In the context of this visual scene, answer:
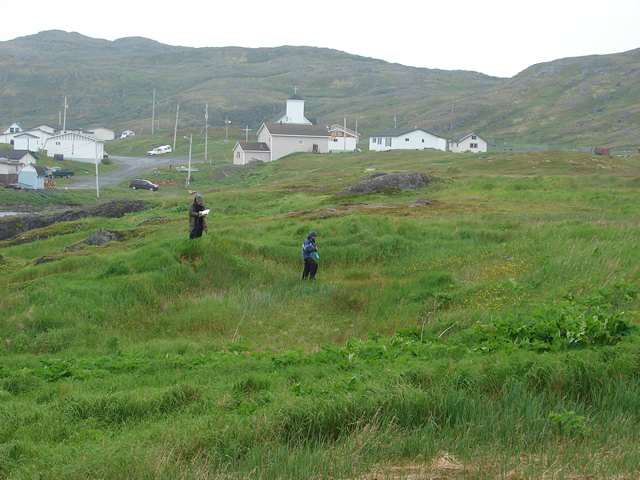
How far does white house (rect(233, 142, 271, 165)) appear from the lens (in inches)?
3324

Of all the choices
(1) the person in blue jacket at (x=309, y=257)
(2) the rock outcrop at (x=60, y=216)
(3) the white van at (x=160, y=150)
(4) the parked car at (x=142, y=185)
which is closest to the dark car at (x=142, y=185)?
(4) the parked car at (x=142, y=185)

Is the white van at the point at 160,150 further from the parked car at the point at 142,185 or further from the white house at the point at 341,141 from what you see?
the parked car at the point at 142,185

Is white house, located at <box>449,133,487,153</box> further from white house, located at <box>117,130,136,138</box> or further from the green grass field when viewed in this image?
white house, located at <box>117,130,136,138</box>

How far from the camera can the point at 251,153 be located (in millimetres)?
84750

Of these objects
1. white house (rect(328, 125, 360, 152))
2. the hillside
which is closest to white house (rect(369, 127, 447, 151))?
white house (rect(328, 125, 360, 152))

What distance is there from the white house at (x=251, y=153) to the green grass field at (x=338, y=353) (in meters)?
59.9

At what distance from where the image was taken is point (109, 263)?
1736cm

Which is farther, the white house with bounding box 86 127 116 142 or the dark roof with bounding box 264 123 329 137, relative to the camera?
the white house with bounding box 86 127 116 142

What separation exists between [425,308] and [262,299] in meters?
4.23

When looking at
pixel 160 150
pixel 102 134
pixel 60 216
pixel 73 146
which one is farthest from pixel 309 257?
pixel 102 134

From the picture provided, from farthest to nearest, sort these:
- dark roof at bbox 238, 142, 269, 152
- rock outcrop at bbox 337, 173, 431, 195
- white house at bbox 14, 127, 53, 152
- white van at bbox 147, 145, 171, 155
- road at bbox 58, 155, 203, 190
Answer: white van at bbox 147, 145, 171, 155 → white house at bbox 14, 127, 53, 152 → dark roof at bbox 238, 142, 269, 152 → road at bbox 58, 155, 203, 190 → rock outcrop at bbox 337, 173, 431, 195

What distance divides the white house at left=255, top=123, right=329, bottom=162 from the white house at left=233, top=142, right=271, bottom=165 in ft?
2.44

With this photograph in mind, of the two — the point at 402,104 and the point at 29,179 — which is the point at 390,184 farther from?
the point at 402,104

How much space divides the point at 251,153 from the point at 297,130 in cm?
777
